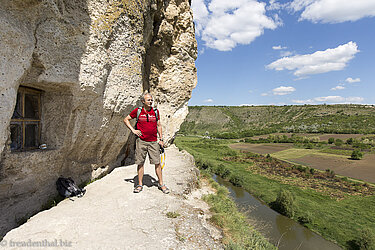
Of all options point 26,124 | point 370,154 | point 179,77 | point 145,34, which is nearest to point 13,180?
point 26,124

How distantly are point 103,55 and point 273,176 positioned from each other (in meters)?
27.4

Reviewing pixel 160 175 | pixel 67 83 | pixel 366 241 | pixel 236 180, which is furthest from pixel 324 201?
pixel 67 83

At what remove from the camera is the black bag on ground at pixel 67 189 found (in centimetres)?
480

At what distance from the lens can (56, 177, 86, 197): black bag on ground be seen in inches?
189

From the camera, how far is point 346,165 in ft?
103

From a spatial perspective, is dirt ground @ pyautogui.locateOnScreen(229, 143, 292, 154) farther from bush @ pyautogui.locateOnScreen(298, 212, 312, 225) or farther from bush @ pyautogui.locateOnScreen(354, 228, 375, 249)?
bush @ pyautogui.locateOnScreen(354, 228, 375, 249)

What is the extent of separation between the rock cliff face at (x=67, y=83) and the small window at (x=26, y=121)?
0.49 ft

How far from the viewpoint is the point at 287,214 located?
55.8 ft

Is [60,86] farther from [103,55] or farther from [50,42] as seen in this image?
[103,55]

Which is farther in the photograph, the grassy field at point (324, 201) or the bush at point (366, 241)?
the grassy field at point (324, 201)

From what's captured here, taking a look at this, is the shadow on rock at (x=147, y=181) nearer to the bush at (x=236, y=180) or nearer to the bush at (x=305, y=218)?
the bush at (x=305, y=218)

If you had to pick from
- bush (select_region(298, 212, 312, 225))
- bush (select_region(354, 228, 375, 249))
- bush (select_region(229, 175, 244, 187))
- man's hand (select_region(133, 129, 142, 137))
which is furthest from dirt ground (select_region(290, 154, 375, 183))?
man's hand (select_region(133, 129, 142, 137))

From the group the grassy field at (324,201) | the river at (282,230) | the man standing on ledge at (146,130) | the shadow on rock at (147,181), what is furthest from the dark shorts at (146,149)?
the grassy field at (324,201)

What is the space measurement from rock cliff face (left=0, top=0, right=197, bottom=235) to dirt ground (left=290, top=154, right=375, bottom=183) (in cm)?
3135
